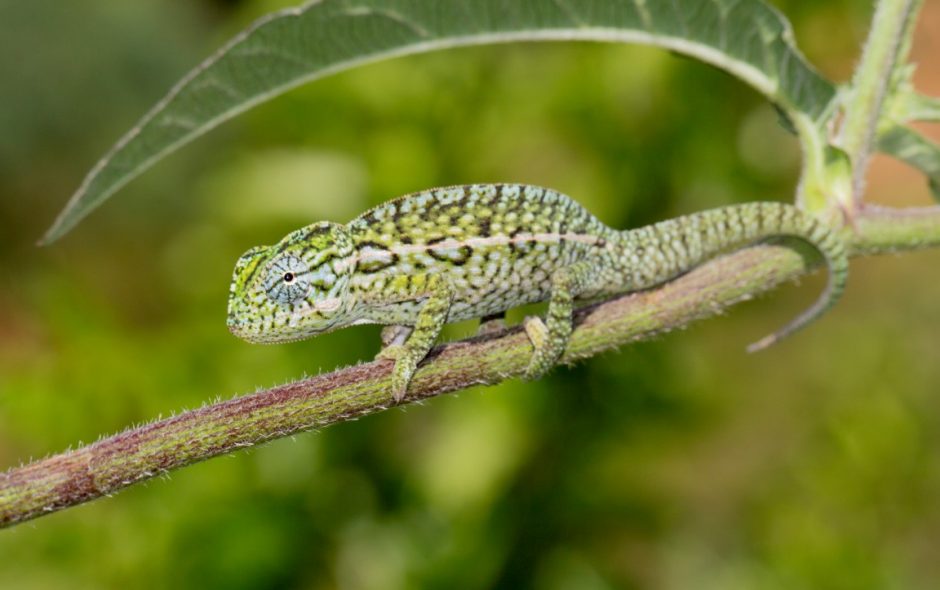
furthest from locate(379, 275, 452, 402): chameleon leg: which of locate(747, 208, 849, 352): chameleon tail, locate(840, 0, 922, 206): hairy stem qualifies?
locate(840, 0, 922, 206): hairy stem

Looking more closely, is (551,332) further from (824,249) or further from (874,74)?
(874,74)

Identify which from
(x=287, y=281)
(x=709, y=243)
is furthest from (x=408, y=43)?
(x=709, y=243)

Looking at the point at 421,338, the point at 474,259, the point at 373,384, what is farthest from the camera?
the point at 474,259

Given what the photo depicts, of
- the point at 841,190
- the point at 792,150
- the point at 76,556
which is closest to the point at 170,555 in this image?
the point at 76,556

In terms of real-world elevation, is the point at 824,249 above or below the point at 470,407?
below

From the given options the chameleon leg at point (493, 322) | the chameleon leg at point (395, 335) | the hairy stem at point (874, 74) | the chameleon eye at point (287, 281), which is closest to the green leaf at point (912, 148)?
the hairy stem at point (874, 74)

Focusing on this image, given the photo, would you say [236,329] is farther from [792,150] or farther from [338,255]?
[792,150]
